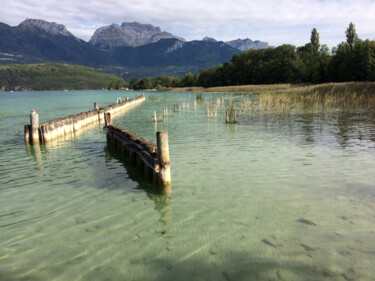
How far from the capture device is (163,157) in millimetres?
7363

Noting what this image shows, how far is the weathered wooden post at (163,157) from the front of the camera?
7266 mm

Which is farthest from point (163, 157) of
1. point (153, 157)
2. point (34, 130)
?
point (34, 130)

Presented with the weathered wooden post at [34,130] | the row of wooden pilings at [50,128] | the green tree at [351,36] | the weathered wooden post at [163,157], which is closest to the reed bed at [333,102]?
the row of wooden pilings at [50,128]

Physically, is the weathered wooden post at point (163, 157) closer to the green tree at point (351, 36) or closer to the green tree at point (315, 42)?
the green tree at point (351, 36)

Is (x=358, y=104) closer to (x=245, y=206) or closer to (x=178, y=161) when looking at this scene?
(x=178, y=161)

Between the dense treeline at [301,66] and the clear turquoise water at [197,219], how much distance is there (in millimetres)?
60782

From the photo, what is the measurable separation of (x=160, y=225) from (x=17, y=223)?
9.67ft

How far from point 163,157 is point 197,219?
211 cm

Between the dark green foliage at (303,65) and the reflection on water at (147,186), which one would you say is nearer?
the reflection on water at (147,186)

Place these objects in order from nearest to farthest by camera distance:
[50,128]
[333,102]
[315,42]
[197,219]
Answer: [197,219] < [50,128] < [333,102] < [315,42]

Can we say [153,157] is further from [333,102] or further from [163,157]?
[333,102]

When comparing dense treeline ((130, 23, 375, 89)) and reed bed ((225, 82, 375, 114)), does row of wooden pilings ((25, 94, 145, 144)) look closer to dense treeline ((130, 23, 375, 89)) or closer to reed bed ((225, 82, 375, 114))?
reed bed ((225, 82, 375, 114))

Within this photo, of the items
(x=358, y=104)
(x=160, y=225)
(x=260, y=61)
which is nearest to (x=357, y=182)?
(x=160, y=225)

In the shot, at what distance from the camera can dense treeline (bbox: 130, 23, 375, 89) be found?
61.6m
